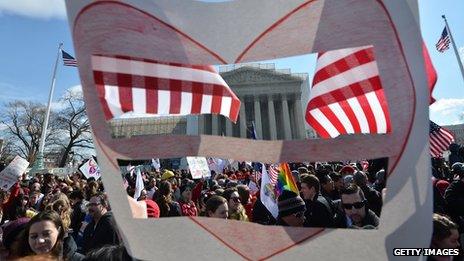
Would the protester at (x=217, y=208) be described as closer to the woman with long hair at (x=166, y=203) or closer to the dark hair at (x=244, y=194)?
the woman with long hair at (x=166, y=203)

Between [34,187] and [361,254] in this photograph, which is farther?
[34,187]

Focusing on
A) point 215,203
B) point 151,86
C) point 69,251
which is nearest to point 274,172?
point 215,203

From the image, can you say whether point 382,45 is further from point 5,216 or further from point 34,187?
point 34,187

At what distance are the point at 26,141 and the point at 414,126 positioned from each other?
56.8 meters

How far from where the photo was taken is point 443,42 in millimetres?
18062

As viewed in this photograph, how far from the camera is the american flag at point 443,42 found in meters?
17.8

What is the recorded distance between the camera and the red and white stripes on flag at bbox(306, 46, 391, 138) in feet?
5.71

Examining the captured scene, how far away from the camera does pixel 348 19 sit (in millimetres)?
1480

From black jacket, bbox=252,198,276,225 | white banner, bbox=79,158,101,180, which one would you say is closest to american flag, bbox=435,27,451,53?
white banner, bbox=79,158,101,180

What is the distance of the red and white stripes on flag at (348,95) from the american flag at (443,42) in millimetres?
18554

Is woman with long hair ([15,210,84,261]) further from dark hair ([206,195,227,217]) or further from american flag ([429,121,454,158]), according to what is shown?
american flag ([429,121,454,158])

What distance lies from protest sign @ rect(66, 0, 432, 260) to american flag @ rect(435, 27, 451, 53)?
1913 cm


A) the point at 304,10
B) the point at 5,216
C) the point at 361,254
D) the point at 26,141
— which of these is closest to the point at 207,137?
the point at 304,10

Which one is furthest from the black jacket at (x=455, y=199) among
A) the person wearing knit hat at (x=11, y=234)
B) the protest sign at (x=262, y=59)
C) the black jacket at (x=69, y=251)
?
the person wearing knit hat at (x=11, y=234)
